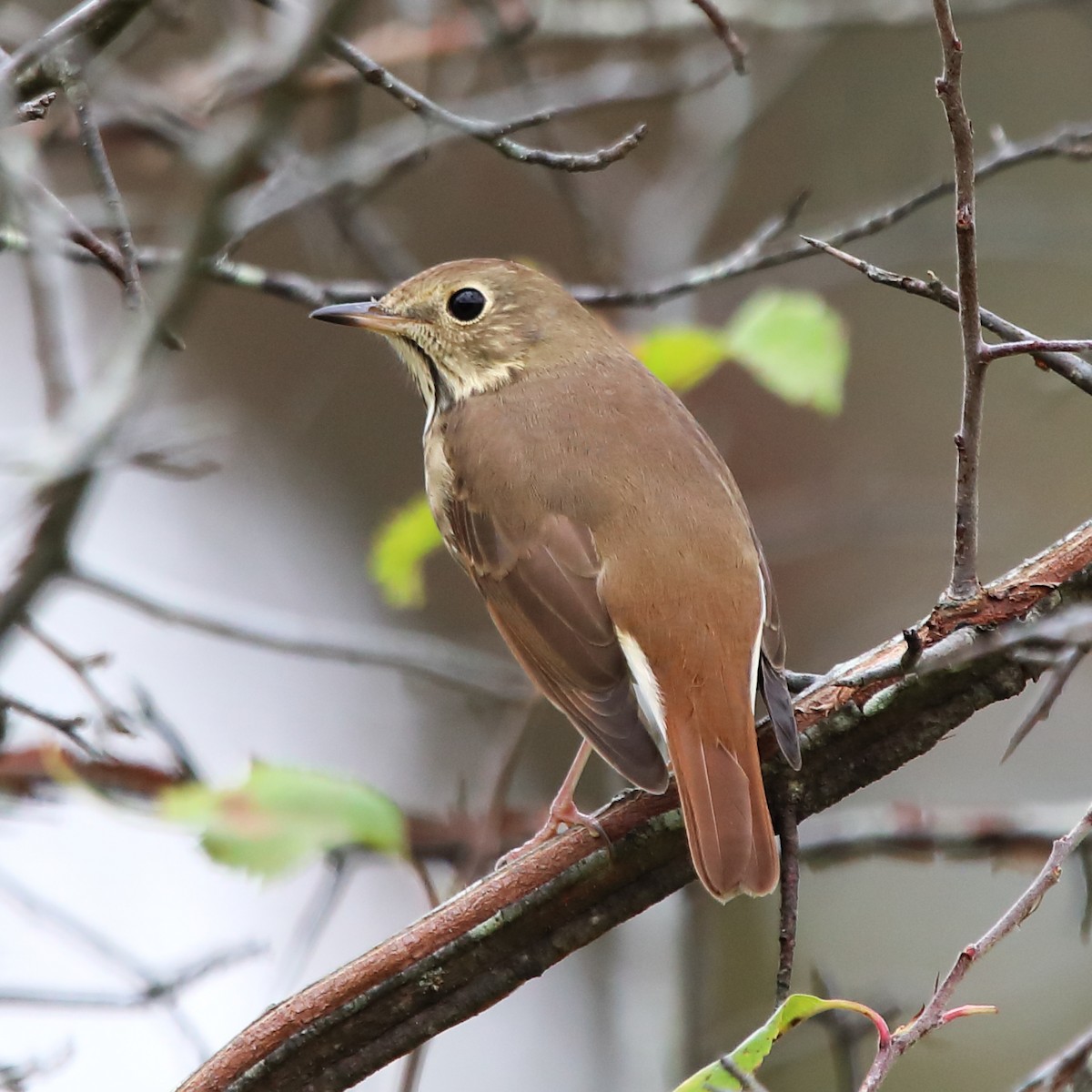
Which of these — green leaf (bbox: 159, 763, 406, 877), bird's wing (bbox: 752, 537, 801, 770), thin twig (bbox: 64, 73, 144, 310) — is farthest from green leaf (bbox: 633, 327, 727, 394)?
thin twig (bbox: 64, 73, 144, 310)

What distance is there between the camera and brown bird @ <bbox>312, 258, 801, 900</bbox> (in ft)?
10.2

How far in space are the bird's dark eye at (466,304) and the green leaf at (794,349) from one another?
3.26 ft

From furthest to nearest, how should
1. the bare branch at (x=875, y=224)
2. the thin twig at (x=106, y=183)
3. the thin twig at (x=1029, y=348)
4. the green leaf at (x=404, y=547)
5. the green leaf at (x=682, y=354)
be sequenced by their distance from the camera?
the green leaf at (x=404, y=547)
the green leaf at (x=682, y=354)
the bare branch at (x=875, y=224)
the thin twig at (x=106, y=183)
the thin twig at (x=1029, y=348)

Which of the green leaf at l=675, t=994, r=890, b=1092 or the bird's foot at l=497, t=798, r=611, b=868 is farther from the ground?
the bird's foot at l=497, t=798, r=611, b=868

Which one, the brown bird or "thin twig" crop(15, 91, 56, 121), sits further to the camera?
the brown bird

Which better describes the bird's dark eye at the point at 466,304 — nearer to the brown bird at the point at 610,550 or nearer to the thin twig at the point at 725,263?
the brown bird at the point at 610,550

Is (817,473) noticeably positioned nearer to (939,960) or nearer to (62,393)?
(939,960)

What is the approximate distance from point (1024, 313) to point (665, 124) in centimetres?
221

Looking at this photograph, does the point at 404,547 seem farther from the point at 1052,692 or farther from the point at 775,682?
the point at 1052,692

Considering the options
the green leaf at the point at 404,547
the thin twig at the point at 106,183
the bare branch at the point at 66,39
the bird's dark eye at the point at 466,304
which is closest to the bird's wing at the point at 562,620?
the green leaf at the point at 404,547

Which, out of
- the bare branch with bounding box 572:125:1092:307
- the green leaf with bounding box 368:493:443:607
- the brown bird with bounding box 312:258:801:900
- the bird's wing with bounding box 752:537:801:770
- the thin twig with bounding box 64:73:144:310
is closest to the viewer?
the thin twig with bounding box 64:73:144:310

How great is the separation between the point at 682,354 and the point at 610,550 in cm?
56

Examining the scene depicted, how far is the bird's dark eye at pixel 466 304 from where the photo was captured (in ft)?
14.8

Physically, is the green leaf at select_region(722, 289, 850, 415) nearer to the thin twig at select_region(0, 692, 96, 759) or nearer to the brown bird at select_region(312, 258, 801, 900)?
the brown bird at select_region(312, 258, 801, 900)
